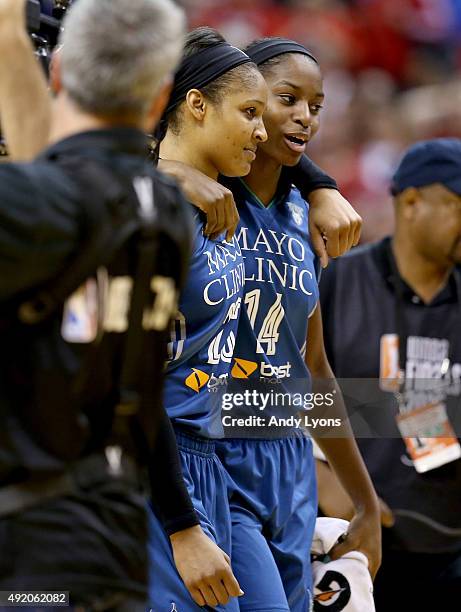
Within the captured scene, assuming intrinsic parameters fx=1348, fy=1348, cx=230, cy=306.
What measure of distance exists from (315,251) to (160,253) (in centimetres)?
209

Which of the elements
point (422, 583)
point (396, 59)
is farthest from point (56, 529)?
point (396, 59)

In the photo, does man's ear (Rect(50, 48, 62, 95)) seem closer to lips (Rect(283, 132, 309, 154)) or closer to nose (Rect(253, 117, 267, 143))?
nose (Rect(253, 117, 267, 143))

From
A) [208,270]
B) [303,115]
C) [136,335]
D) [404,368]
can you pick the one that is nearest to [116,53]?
[136,335]

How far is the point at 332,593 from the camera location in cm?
465

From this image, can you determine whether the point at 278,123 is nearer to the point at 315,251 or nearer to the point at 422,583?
the point at 315,251

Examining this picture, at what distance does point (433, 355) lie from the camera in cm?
593

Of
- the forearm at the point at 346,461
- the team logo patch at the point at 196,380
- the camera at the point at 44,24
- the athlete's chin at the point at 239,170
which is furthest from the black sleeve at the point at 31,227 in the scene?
the forearm at the point at 346,461

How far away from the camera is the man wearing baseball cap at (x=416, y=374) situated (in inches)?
229

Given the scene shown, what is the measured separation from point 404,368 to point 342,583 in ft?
4.87

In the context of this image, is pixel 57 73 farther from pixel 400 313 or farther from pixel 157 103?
pixel 400 313

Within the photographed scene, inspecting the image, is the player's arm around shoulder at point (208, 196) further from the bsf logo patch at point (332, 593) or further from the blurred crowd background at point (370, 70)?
the blurred crowd background at point (370, 70)

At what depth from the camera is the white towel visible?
456 centimetres

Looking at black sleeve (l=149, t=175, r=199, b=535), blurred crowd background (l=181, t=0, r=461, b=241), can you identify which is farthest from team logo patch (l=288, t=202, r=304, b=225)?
blurred crowd background (l=181, t=0, r=461, b=241)

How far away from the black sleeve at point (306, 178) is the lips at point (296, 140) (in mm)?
270
